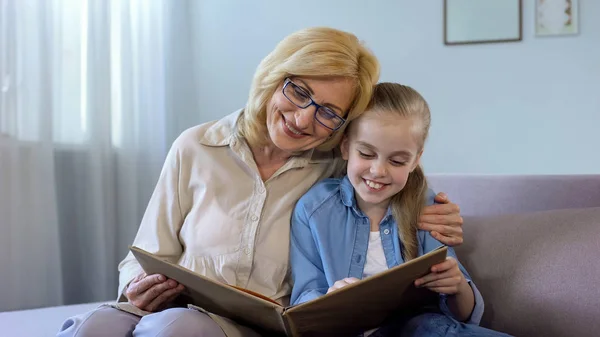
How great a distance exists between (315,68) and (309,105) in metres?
0.08

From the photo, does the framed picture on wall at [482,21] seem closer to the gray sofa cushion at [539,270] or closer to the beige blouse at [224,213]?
the gray sofa cushion at [539,270]

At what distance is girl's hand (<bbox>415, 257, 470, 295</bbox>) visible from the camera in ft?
3.79

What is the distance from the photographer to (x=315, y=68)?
1334 millimetres

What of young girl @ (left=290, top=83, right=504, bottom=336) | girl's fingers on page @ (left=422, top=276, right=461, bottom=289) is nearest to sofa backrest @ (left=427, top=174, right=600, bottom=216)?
young girl @ (left=290, top=83, right=504, bottom=336)

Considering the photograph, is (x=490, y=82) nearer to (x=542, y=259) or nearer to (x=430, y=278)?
(x=542, y=259)

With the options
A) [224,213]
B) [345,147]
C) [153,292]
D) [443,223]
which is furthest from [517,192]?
[153,292]

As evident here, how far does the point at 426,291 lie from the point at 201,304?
43 cm

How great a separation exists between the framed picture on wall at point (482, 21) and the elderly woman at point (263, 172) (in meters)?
1.01

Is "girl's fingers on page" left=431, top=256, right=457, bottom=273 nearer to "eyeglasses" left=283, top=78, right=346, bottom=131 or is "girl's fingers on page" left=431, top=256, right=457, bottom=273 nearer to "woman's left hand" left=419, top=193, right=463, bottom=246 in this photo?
"woman's left hand" left=419, top=193, right=463, bottom=246

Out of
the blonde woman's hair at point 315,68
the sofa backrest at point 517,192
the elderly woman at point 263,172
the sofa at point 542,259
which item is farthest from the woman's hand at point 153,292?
the sofa backrest at point 517,192

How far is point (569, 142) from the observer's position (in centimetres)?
222

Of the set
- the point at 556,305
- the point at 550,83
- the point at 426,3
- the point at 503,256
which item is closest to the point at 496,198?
the point at 503,256

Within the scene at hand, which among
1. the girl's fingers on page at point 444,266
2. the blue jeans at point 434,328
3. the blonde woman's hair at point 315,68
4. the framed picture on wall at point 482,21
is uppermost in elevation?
the framed picture on wall at point 482,21

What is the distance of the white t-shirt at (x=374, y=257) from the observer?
1.38m
